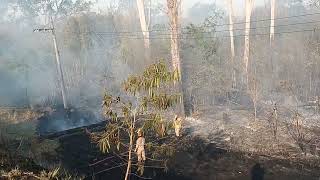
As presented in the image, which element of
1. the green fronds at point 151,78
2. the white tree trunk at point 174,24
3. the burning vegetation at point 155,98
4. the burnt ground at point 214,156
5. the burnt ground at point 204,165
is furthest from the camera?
the white tree trunk at point 174,24

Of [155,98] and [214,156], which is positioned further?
[214,156]

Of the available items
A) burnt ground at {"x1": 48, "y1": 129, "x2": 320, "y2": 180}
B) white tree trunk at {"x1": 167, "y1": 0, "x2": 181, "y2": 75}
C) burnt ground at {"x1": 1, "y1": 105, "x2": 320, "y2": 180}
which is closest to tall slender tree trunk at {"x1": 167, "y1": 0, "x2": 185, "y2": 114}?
white tree trunk at {"x1": 167, "y1": 0, "x2": 181, "y2": 75}

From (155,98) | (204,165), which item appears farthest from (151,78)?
(204,165)

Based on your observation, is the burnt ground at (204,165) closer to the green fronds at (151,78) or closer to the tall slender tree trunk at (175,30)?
the tall slender tree trunk at (175,30)

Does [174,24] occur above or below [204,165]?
above

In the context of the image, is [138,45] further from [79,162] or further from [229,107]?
[79,162]

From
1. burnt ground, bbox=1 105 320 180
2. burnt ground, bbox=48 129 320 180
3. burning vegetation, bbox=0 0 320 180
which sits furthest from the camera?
burnt ground, bbox=1 105 320 180

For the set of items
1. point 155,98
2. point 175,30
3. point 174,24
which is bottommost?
point 155,98

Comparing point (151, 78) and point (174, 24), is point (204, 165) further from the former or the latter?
point (174, 24)

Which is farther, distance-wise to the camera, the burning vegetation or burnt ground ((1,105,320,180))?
burnt ground ((1,105,320,180))

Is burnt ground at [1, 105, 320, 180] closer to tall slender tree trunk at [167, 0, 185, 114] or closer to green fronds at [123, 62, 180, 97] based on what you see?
tall slender tree trunk at [167, 0, 185, 114]

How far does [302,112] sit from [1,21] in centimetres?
5007

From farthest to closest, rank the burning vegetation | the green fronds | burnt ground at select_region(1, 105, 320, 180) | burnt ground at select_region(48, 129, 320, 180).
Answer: burnt ground at select_region(1, 105, 320, 180), burnt ground at select_region(48, 129, 320, 180), the burning vegetation, the green fronds

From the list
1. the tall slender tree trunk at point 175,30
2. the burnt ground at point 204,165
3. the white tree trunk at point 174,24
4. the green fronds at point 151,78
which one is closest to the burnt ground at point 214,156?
the burnt ground at point 204,165
